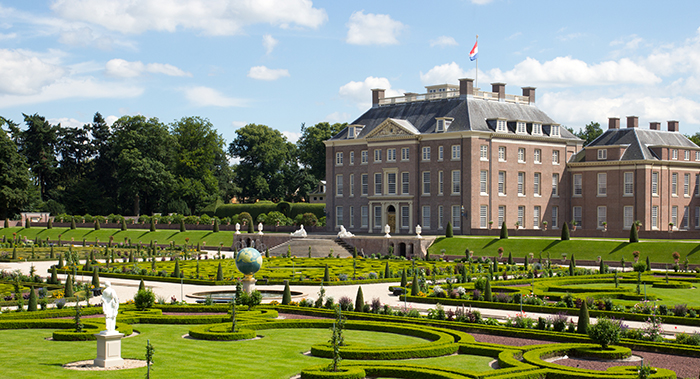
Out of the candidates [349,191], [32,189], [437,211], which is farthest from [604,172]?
[32,189]

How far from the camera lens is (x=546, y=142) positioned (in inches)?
2840

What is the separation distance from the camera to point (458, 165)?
68625 mm

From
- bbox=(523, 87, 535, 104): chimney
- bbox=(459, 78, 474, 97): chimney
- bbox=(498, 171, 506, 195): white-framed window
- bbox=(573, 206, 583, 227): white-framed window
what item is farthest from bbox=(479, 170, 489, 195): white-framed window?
bbox=(523, 87, 535, 104): chimney

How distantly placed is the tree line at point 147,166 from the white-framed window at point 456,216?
4133cm

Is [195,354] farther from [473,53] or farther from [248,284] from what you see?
[473,53]

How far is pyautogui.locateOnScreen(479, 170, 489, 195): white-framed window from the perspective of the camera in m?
68.2

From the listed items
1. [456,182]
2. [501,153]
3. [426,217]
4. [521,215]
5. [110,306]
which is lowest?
[110,306]

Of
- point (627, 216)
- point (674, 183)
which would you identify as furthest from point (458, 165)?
point (674, 183)

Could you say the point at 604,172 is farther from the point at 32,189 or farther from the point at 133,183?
the point at 32,189

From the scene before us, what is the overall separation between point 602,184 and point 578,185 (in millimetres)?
2487

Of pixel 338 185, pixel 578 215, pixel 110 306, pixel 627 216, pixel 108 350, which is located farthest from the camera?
pixel 338 185

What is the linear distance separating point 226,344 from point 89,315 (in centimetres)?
743

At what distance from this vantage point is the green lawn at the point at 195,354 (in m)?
16.9

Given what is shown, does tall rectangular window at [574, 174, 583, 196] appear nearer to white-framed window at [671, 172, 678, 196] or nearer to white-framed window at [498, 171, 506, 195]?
white-framed window at [671, 172, 678, 196]
